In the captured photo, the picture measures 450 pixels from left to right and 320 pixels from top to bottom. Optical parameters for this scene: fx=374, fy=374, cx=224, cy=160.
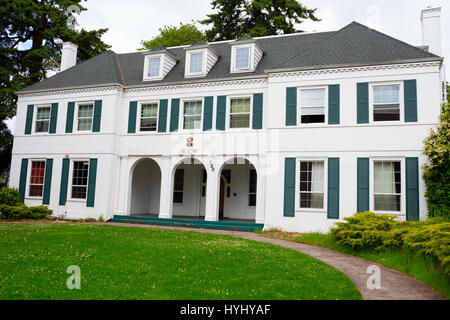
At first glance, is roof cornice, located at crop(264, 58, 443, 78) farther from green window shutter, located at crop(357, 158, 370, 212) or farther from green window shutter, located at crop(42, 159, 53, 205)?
green window shutter, located at crop(42, 159, 53, 205)

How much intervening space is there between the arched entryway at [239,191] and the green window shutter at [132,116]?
5.20m

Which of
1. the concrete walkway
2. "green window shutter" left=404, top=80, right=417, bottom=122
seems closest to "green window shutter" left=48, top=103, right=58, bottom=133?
the concrete walkway

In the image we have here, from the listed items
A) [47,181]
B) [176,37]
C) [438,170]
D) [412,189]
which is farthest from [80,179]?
[176,37]

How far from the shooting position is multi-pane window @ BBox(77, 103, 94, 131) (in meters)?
20.2

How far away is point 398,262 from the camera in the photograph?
9.44m

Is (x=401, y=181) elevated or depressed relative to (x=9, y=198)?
elevated

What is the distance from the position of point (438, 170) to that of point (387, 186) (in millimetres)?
1944

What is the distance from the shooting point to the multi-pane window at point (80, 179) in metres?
19.7

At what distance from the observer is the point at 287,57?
1883 centimetres

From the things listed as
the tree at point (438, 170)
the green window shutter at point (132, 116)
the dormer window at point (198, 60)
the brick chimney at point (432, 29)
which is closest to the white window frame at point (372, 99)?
the tree at point (438, 170)

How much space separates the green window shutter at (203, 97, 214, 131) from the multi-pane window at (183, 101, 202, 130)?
373 mm

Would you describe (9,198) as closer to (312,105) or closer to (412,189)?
(312,105)

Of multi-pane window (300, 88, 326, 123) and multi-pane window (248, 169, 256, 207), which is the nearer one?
multi-pane window (300, 88, 326, 123)
